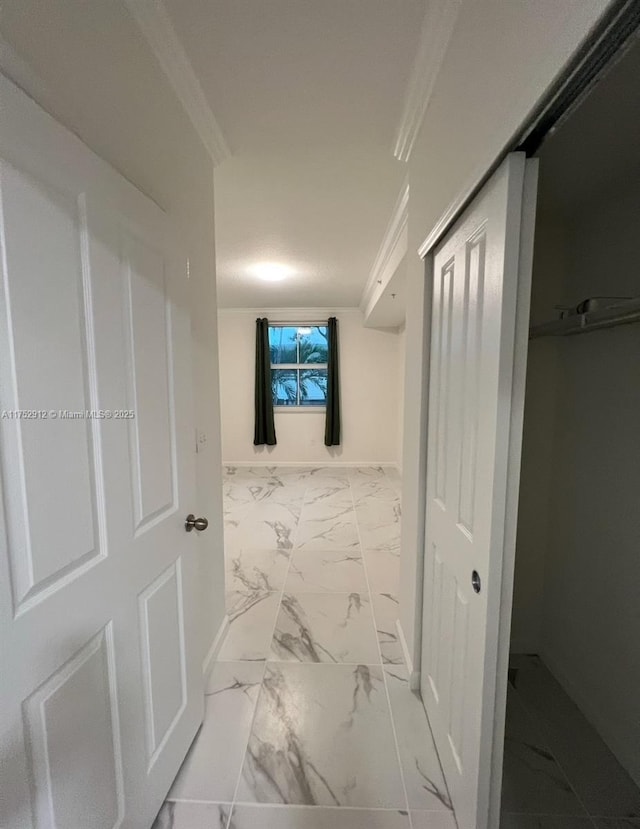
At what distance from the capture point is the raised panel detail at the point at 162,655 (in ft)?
3.53

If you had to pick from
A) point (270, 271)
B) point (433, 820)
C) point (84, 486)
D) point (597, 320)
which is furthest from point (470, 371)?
point (270, 271)

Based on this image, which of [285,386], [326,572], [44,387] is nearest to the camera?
[44,387]

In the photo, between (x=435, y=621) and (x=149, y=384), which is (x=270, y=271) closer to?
(x=149, y=384)

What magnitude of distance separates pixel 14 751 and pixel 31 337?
0.77 m

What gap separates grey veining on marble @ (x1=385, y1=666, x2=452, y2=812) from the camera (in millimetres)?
1201

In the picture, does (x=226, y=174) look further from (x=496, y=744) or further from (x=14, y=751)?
(x=496, y=744)

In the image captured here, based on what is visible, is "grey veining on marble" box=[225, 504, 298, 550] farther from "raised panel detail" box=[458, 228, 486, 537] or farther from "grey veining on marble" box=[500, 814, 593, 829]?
"raised panel detail" box=[458, 228, 486, 537]

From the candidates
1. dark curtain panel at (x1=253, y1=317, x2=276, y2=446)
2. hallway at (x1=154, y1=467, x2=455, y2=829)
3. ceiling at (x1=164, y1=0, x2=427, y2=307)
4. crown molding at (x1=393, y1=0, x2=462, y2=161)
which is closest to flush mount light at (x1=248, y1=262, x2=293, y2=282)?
ceiling at (x1=164, y1=0, x2=427, y2=307)

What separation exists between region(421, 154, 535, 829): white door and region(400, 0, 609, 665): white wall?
0.11 meters

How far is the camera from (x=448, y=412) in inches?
48.8

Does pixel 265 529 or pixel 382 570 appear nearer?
pixel 382 570

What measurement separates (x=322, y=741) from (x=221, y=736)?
1.33 feet

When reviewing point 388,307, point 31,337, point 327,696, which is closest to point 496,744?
point 327,696

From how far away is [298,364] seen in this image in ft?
18.9
